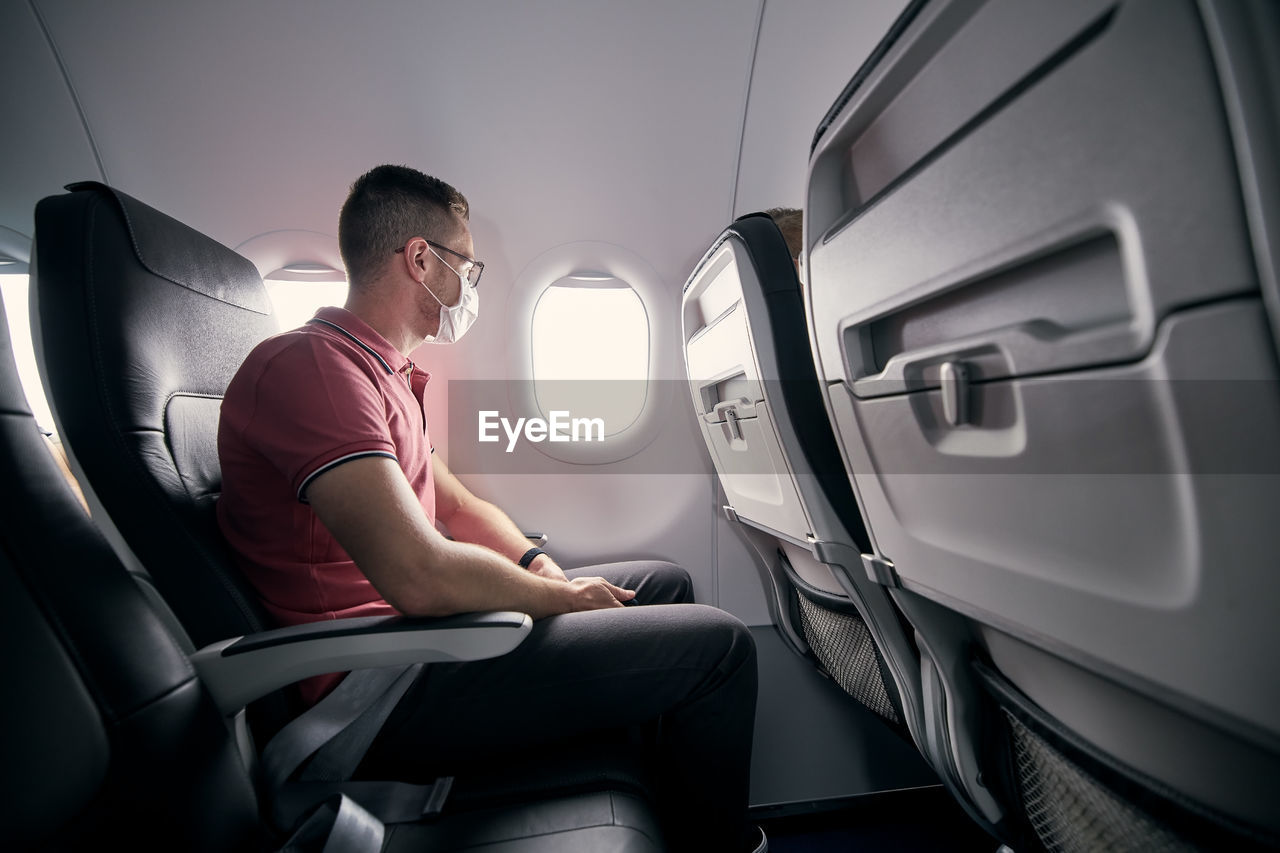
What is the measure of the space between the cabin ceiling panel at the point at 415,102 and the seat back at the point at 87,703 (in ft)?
4.83

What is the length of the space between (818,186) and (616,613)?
2.95 ft

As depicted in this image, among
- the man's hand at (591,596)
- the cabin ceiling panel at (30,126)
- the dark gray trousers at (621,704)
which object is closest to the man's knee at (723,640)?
the dark gray trousers at (621,704)

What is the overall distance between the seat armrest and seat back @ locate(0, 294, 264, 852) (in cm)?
5

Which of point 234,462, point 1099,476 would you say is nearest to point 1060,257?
point 1099,476

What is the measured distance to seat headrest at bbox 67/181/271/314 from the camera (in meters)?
1.03

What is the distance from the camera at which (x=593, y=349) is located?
218 centimetres

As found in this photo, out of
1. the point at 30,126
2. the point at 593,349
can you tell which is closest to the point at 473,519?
the point at 593,349

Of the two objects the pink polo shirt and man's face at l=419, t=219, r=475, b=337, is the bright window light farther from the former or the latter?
the pink polo shirt

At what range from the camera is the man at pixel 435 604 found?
103cm

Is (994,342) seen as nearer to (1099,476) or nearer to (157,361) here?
(1099,476)

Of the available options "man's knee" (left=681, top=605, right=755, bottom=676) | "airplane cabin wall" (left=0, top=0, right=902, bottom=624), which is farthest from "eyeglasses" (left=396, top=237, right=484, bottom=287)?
"man's knee" (left=681, top=605, right=755, bottom=676)

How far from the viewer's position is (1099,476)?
47 cm

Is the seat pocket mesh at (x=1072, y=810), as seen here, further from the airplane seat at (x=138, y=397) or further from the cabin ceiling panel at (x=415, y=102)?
the cabin ceiling panel at (x=415, y=102)

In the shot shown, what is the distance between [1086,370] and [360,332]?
1.45 m
